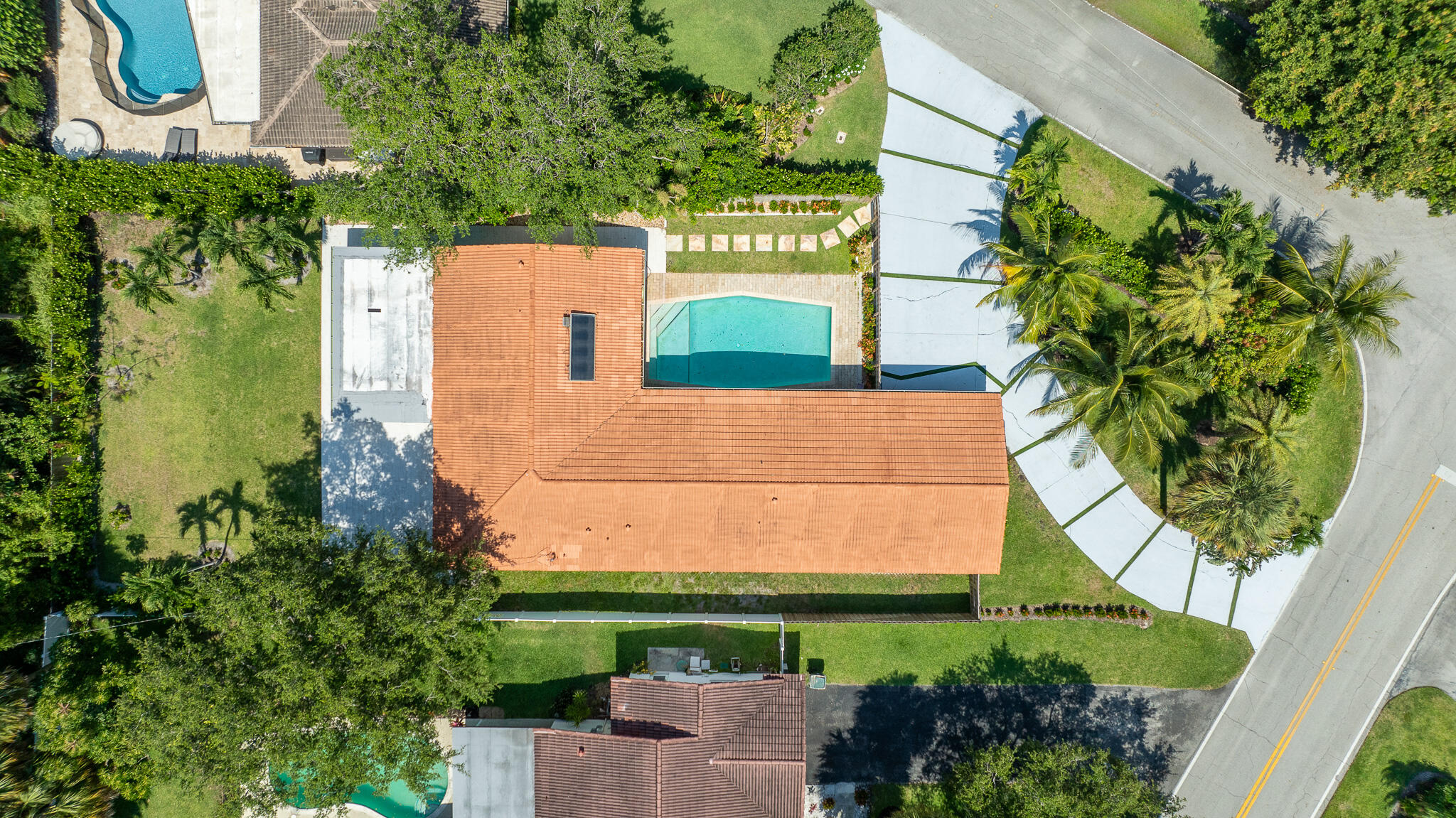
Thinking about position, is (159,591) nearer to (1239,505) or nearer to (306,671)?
(306,671)

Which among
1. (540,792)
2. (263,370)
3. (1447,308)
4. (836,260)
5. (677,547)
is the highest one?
(836,260)

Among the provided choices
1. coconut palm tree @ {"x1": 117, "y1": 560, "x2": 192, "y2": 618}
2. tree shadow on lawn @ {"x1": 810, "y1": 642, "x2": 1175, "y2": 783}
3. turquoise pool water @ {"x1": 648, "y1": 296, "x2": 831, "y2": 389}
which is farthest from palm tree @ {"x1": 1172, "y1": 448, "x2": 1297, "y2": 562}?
coconut palm tree @ {"x1": 117, "y1": 560, "x2": 192, "y2": 618}

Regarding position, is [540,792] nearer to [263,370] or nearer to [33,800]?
[33,800]

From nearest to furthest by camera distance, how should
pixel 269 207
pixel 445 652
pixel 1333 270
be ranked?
pixel 445 652, pixel 1333 270, pixel 269 207

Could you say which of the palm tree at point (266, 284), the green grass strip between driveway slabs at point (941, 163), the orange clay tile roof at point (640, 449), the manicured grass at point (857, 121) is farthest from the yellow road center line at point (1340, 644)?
the palm tree at point (266, 284)

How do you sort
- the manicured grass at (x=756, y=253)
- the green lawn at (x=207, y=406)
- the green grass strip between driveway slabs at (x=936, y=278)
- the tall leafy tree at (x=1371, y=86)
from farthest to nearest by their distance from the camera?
1. the manicured grass at (x=756, y=253)
2. the green grass strip between driveway slabs at (x=936, y=278)
3. the green lawn at (x=207, y=406)
4. the tall leafy tree at (x=1371, y=86)

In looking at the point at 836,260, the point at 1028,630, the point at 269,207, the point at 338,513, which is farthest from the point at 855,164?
the point at 338,513

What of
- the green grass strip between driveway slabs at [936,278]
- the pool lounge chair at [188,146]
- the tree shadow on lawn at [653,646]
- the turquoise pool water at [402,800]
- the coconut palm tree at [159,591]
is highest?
the pool lounge chair at [188,146]

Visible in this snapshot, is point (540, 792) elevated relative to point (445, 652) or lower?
lower

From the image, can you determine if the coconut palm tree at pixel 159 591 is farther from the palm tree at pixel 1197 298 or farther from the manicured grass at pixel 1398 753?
the manicured grass at pixel 1398 753
